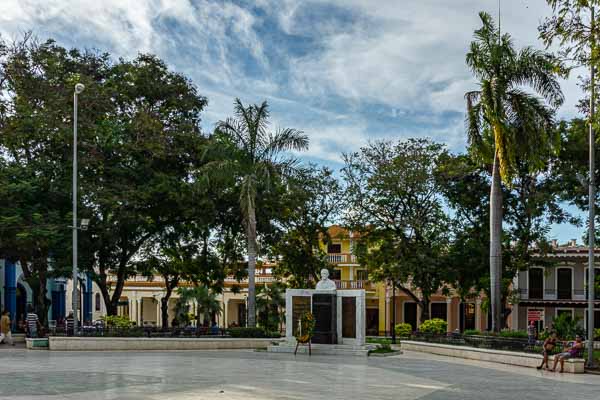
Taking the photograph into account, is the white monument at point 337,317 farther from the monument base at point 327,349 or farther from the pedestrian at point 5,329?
the pedestrian at point 5,329

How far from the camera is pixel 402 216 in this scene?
124ft

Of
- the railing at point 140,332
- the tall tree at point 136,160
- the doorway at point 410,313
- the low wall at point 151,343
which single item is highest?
the tall tree at point 136,160

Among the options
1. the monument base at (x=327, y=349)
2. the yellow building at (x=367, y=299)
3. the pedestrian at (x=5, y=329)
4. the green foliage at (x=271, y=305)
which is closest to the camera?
the monument base at (x=327, y=349)

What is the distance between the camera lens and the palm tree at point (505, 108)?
25453mm

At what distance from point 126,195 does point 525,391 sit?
19622 millimetres

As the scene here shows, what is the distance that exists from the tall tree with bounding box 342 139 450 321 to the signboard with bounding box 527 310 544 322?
15363mm

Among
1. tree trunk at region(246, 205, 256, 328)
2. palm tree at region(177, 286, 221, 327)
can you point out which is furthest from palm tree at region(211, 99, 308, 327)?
palm tree at region(177, 286, 221, 327)

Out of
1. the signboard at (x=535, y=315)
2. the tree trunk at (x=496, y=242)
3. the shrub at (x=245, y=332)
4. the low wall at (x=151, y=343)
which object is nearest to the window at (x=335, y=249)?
the signboard at (x=535, y=315)

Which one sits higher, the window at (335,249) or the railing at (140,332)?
the window at (335,249)

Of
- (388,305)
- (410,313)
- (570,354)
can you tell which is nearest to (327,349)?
(570,354)

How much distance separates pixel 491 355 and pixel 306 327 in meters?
6.12

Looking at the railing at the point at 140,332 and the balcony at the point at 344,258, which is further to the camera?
the balcony at the point at 344,258

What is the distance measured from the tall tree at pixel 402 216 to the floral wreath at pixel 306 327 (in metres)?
12.8

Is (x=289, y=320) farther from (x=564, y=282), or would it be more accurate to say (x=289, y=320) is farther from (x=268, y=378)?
(x=564, y=282)
